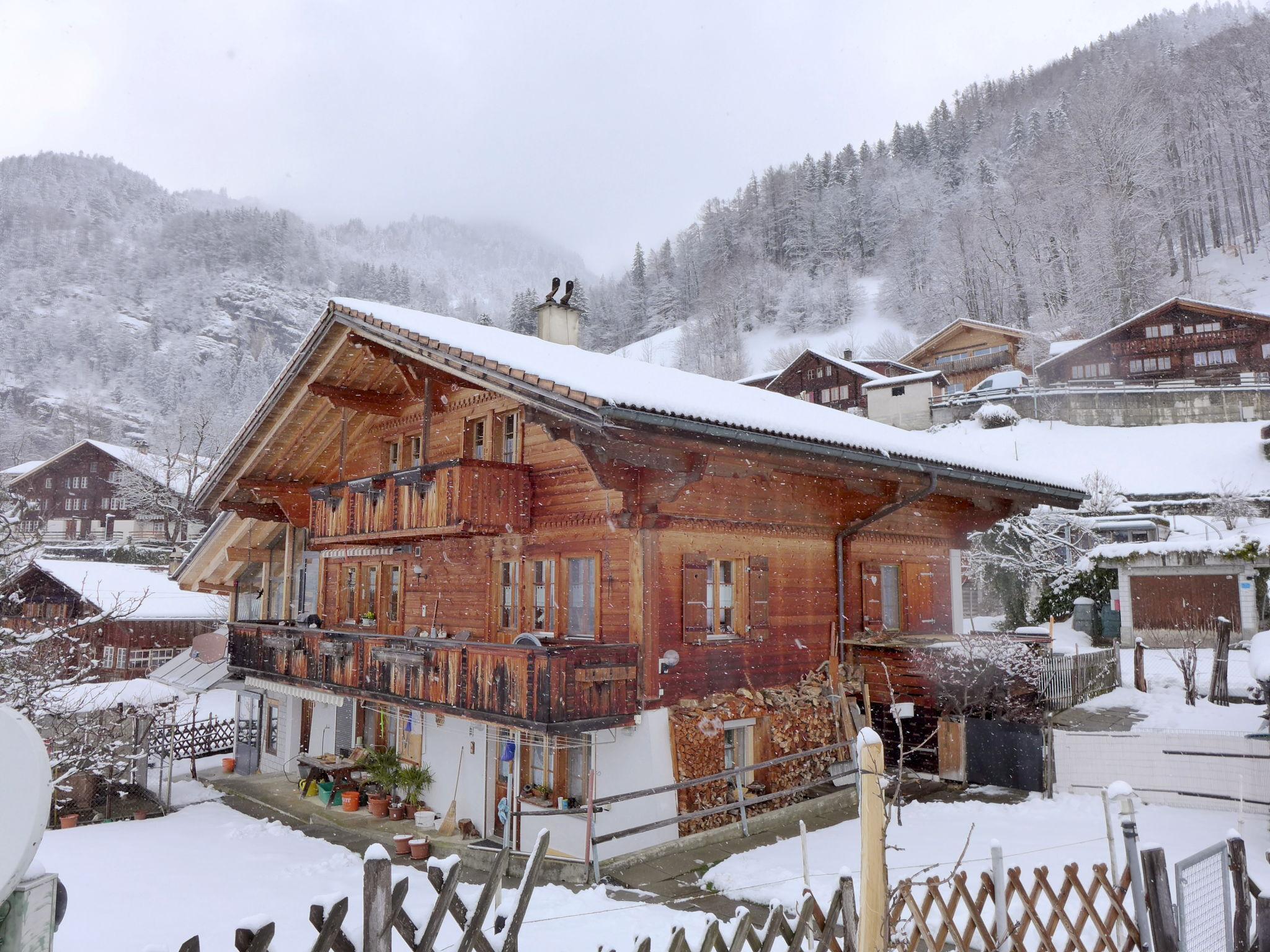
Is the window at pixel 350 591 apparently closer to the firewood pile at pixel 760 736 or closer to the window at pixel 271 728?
the window at pixel 271 728

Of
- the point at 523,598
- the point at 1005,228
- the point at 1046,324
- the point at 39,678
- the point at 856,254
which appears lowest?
the point at 39,678

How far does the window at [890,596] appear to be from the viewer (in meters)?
17.2

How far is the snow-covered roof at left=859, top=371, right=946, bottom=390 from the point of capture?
157 ft

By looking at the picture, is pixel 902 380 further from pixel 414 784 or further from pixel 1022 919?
pixel 1022 919

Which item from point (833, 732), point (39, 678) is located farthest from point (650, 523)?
point (39, 678)

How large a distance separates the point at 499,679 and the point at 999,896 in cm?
702

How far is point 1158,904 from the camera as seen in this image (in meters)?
6.34

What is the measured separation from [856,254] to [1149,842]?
101822 millimetres

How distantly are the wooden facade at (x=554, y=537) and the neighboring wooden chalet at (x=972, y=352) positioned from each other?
42849 millimetres

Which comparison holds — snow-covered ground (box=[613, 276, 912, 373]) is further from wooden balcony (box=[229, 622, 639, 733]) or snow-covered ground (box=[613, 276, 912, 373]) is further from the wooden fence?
wooden balcony (box=[229, 622, 639, 733])

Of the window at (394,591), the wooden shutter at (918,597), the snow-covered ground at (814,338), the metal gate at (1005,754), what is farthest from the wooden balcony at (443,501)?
the snow-covered ground at (814,338)

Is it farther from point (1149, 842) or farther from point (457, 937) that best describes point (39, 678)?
point (1149, 842)

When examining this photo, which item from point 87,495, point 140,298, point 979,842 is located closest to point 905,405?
point 979,842

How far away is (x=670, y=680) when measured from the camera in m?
12.8
